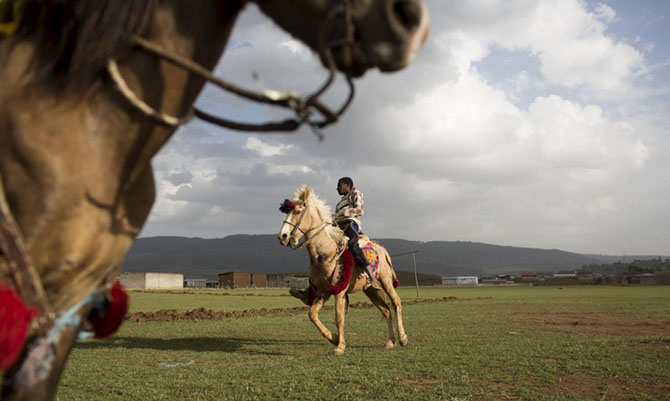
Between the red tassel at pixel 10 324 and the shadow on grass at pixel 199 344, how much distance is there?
28.7 feet

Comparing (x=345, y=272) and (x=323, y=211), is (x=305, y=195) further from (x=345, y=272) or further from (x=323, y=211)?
(x=345, y=272)

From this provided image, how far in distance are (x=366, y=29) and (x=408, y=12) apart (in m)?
0.15

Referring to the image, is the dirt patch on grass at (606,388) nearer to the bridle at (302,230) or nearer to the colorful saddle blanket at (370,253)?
the colorful saddle blanket at (370,253)

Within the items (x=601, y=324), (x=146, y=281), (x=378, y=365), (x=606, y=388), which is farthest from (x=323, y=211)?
(x=146, y=281)

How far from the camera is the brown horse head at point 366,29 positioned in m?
1.73

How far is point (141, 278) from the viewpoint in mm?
60156

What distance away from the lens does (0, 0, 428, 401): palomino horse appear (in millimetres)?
1588

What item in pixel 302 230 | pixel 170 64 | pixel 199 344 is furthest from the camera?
pixel 199 344

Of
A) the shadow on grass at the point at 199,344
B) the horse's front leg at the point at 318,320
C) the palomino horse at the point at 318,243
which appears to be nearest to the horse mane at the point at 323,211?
the palomino horse at the point at 318,243

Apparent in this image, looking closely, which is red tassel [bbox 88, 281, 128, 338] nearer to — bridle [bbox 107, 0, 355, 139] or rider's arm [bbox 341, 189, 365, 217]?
bridle [bbox 107, 0, 355, 139]

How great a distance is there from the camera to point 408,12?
5.71 feet

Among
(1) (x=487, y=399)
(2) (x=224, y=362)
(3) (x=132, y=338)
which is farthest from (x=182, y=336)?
(1) (x=487, y=399)

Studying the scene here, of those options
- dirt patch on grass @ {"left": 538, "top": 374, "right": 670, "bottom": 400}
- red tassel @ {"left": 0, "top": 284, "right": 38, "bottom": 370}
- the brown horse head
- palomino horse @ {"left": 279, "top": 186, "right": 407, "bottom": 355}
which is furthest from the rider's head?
red tassel @ {"left": 0, "top": 284, "right": 38, "bottom": 370}

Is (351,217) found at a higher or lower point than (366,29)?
higher
